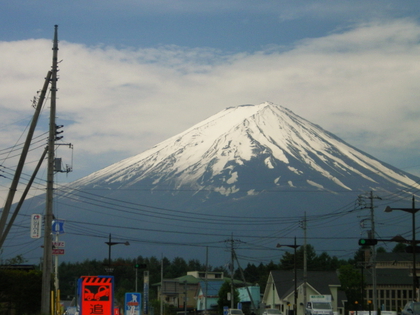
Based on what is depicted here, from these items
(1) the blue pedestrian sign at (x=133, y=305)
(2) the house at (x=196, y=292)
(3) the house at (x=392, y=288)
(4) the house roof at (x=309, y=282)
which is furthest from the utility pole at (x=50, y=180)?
(3) the house at (x=392, y=288)

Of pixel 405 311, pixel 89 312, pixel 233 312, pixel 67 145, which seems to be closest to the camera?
pixel 89 312

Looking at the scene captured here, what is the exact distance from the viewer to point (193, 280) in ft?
424

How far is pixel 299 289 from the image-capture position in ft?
259

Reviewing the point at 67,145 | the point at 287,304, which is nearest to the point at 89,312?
the point at 67,145

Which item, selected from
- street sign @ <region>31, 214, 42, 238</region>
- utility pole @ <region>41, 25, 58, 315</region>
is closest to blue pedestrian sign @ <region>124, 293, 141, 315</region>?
utility pole @ <region>41, 25, 58, 315</region>

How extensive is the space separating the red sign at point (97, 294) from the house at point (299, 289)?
61.3 m

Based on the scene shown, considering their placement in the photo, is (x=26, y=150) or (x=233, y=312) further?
(x=233, y=312)

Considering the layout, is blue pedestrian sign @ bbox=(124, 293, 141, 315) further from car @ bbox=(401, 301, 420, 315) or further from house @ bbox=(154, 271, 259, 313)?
house @ bbox=(154, 271, 259, 313)

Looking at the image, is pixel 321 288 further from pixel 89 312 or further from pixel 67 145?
pixel 89 312

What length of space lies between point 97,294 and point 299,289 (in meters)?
62.3

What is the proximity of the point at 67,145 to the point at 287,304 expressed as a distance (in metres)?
51.8

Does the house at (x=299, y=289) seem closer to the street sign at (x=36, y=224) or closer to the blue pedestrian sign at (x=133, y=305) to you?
the street sign at (x=36, y=224)

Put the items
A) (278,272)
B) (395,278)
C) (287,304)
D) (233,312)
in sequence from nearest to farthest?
(233,312) < (287,304) < (278,272) < (395,278)

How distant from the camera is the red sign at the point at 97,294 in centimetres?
1969
